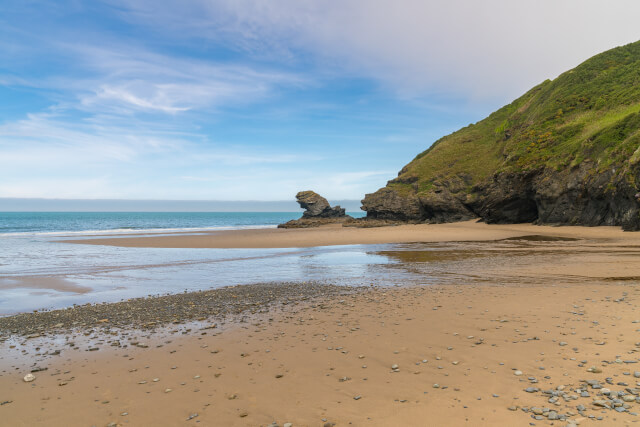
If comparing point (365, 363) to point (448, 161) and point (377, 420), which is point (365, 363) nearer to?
point (377, 420)

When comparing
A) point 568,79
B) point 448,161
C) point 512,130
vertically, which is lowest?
point 448,161

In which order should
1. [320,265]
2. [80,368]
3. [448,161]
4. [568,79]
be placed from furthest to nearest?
1. [448,161]
2. [568,79]
3. [320,265]
4. [80,368]

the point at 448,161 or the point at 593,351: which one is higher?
the point at 448,161

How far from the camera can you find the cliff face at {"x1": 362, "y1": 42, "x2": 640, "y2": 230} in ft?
107

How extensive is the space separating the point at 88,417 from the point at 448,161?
74665 mm

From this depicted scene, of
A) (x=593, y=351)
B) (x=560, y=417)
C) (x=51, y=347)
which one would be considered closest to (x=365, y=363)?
(x=560, y=417)

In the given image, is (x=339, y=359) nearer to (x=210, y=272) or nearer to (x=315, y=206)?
(x=210, y=272)

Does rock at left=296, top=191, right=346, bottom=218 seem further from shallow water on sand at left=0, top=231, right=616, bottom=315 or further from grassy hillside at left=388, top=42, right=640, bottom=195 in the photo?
shallow water on sand at left=0, top=231, right=616, bottom=315

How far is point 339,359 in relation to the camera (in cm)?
696

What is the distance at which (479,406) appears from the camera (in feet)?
16.4

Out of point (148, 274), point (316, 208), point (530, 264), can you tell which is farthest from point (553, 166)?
point (316, 208)

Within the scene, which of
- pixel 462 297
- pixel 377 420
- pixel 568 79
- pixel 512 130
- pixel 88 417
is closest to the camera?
pixel 377 420

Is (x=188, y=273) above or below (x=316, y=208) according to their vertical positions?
below

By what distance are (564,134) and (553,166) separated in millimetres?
7948
